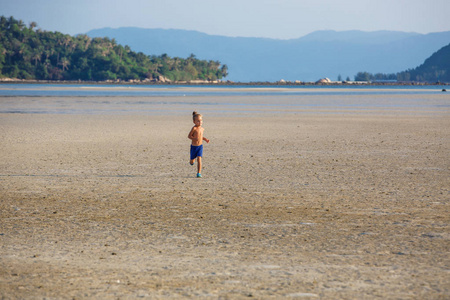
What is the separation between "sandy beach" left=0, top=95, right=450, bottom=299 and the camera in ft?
19.9

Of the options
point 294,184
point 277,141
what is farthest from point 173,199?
point 277,141

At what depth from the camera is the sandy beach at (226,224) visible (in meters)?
6.06

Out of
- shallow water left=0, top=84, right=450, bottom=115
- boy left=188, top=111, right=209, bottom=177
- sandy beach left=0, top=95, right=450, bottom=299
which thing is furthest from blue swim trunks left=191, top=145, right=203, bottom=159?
shallow water left=0, top=84, right=450, bottom=115

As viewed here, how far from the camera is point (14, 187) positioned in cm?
1187

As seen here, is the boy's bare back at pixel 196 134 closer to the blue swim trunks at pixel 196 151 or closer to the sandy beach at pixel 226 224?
the blue swim trunks at pixel 196 151

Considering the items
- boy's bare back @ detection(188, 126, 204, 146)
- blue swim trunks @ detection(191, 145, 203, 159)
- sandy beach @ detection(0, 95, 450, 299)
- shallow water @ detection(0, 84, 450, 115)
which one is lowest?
shallow water @ detection(0, 84, 450, 115)

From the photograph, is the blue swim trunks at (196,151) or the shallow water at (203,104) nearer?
the blue swim trunks at (196,151)

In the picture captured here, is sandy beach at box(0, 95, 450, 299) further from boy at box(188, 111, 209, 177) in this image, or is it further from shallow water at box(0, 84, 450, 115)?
shallow water at box(0, 84, 450, 115)

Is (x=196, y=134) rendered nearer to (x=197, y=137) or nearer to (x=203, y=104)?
(x=197, y=137)

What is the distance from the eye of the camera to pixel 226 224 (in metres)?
8.72

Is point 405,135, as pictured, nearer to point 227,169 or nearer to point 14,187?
point 227,169

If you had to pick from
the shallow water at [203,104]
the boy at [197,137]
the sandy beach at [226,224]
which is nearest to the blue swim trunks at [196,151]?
the boy at [197,137]

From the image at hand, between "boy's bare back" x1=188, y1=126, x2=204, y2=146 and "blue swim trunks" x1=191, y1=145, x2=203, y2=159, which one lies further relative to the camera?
"blue swim trunks" x1=191, y1=145, x2=203, y2=159

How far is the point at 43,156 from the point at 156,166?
377 centimetres
